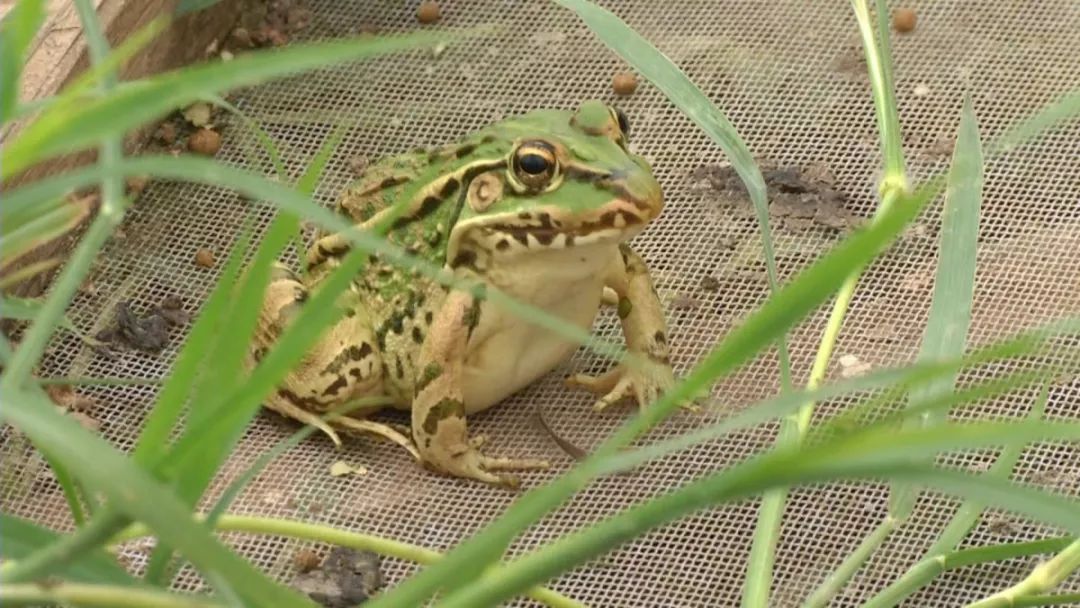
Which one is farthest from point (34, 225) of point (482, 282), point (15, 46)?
point (482, 282)

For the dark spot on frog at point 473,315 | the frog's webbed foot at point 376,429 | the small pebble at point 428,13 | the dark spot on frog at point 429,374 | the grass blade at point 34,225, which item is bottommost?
the grass blade at point 34,225

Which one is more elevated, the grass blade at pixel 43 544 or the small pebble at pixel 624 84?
the small pebble at pixel 624 84

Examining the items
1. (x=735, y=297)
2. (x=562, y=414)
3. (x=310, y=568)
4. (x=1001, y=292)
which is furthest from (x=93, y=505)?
(x=1001, y=292)

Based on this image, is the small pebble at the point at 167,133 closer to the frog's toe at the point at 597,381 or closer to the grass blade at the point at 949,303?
the frog's toe at the point at 597,381

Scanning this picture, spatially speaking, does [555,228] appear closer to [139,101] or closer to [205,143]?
[205,143]

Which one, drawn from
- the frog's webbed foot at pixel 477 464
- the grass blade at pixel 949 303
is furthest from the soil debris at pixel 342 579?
the grass blade at pixel 949 303

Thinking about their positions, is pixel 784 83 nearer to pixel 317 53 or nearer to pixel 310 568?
pixel 310 568

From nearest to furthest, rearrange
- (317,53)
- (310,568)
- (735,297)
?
(317,53) → (310,568) → (735,297)
